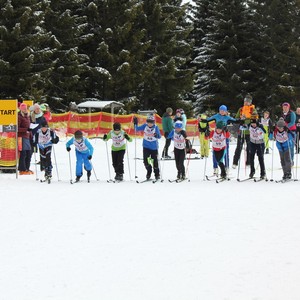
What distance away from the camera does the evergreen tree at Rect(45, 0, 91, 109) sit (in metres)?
38.4

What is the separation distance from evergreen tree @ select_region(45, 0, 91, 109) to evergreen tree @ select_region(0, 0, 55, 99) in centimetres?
228

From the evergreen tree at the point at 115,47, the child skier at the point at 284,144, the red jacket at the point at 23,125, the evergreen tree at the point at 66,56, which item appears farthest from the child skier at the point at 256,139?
the evergreen tree at the point at 115,47

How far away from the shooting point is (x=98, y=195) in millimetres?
10641

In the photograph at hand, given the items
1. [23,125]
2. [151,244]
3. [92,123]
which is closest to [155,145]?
[23,125]

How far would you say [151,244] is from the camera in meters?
6.63

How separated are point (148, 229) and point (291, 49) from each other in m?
39.2

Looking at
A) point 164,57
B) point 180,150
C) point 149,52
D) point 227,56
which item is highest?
point 227,56

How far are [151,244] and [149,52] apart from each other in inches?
1504

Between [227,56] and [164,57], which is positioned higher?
[227,56]

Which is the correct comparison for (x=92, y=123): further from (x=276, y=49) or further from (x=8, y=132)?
(x=276, y=49)

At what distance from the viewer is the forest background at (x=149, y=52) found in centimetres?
3462

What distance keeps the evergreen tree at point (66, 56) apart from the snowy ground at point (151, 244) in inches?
1102

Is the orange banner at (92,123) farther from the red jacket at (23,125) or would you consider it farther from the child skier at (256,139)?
the child skier at (256,139)

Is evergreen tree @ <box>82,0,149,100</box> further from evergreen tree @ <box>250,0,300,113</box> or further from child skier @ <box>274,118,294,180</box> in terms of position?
child skier @ <box>274,118,294,180</box>
